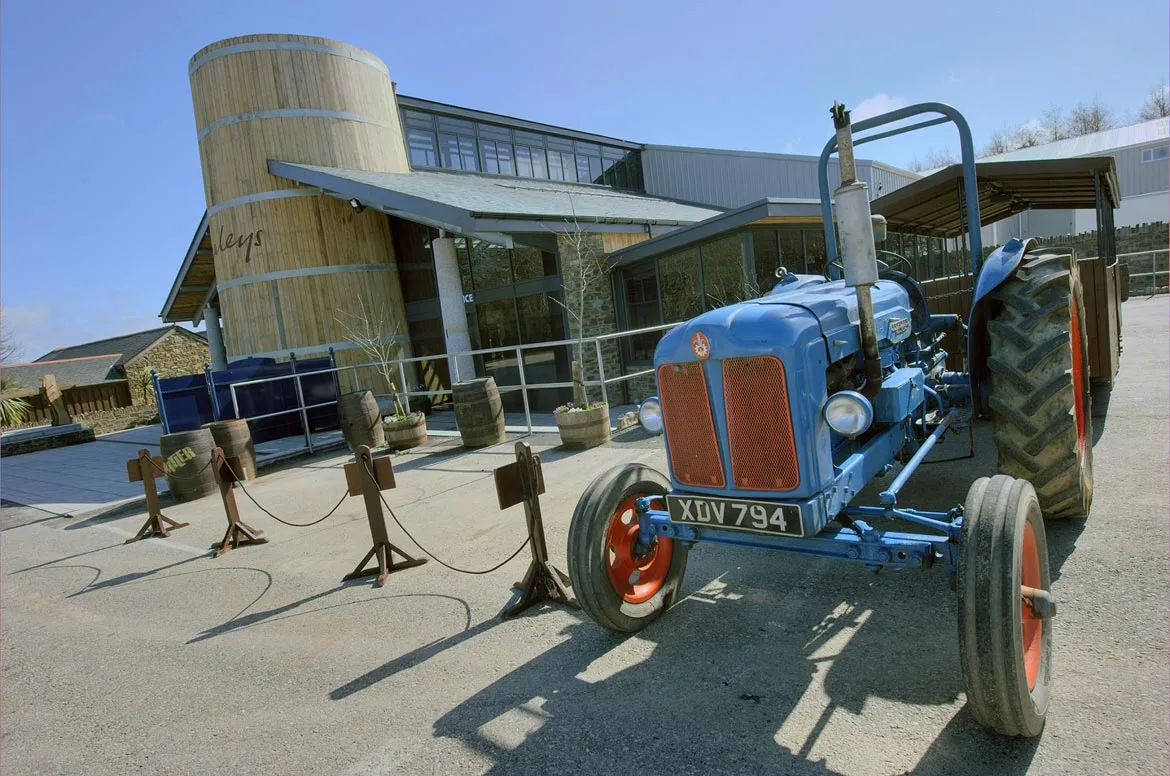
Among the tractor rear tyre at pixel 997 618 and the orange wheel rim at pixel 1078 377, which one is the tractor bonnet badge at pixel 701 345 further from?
the orange wheel rim at pixel 1078 377

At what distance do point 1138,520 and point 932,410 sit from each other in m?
1.19

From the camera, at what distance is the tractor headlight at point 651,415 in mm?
3249

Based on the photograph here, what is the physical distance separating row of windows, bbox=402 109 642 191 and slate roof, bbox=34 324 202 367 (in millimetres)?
17294

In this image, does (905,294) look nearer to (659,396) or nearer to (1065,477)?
(1065,477)

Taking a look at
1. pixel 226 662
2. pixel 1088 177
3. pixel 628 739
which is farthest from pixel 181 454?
pixel 1088 177

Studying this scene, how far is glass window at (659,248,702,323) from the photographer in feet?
37.6

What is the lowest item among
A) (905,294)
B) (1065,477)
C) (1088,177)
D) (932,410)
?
(1065,477)

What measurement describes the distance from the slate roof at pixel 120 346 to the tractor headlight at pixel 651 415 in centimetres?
2792

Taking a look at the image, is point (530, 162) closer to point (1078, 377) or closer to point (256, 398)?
A: point (256, 398)

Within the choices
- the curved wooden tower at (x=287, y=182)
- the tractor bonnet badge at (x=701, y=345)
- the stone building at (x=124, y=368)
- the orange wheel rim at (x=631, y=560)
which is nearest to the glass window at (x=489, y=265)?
the curved wooden tower at (x=287, y=182)

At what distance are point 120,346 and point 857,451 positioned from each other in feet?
116

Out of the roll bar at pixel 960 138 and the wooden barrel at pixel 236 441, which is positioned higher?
the roll bar at pixel 960 138

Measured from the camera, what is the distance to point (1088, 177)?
5723 millimetres

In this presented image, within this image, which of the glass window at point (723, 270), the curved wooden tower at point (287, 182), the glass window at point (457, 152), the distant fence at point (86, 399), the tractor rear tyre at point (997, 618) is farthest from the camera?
the distant fence at point (86, 399)
